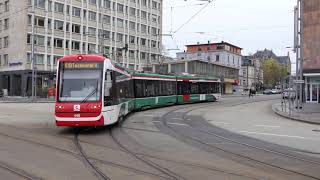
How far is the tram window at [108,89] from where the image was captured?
1642 centimetres

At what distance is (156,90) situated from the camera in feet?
112

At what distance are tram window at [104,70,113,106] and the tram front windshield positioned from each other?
31 centimetres

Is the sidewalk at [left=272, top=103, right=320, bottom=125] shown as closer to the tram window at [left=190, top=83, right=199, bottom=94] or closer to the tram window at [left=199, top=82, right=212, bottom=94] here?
the tram window at [left=190, top=83, right=199, bottom=94]

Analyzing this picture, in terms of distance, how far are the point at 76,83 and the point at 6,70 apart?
60.6 metres

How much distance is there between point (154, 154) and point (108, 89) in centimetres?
567

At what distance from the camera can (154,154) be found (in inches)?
458

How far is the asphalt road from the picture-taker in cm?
903

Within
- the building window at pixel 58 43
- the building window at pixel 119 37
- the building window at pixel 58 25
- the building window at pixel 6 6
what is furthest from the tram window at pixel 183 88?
the building window at pixel 119 37

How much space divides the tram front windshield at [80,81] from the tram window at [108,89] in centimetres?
31

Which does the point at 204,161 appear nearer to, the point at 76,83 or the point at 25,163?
the point at 25,163

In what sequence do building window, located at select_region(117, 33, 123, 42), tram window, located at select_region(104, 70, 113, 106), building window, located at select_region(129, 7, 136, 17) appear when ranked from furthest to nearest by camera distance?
building window, located at select_region(129, 7, 136, 17) < building window, located at select_region(117, 33, 123, 42) < tram window, located at select_region(104, 70, 113, 106)

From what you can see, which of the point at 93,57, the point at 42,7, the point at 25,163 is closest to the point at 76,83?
the point at 93,57

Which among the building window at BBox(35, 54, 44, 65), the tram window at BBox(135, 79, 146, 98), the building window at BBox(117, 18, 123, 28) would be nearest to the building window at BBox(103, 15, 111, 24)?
the building window at BBox(117, 18, 123, 28)

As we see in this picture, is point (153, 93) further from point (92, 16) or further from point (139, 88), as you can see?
point (92, 16)
